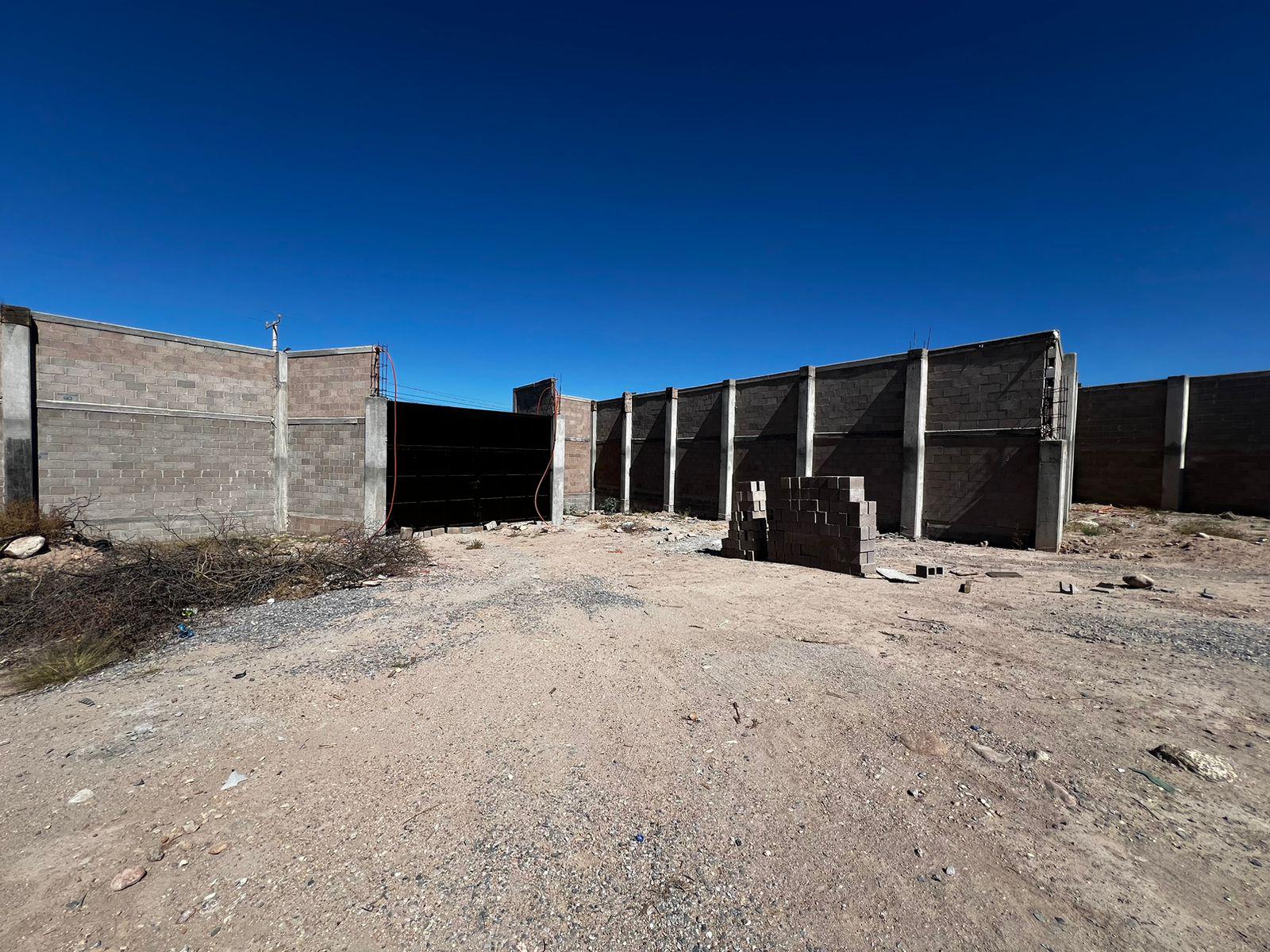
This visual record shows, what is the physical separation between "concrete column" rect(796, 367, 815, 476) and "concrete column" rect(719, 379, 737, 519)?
8.43 feet

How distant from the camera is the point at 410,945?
1.88 m

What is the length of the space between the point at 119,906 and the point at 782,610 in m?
6.02

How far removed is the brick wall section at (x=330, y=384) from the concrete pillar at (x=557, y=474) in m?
5.24

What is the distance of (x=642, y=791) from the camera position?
9.28 ft

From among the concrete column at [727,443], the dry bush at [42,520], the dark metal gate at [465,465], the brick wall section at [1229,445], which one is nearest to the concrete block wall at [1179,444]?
the brick wall section at [1229,445]

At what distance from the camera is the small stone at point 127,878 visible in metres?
2.11

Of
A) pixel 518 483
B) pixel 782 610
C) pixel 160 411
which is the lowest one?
pixel 782 610

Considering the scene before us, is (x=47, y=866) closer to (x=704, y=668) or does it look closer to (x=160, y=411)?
(x=704, y=668)

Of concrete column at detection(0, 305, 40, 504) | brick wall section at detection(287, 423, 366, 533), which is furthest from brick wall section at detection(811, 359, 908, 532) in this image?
concrete column at detection(0, 305, 40, 504)

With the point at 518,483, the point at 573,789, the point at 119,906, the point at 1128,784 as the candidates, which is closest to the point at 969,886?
the point at 1128,784

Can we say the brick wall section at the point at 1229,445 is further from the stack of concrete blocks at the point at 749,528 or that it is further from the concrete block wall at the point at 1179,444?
the stack of concrete blocks at the point at 749,528

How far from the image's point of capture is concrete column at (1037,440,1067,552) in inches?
420

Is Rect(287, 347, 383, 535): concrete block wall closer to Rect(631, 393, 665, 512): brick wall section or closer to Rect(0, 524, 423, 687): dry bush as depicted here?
Rect(0, 524, 423, 687): dry bush

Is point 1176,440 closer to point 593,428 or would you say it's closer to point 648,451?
point 648,451
